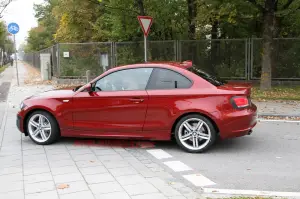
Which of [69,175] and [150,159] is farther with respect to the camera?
[150,159]

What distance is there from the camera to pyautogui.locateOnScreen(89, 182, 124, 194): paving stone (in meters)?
4.66

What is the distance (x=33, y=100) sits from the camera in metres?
7.18

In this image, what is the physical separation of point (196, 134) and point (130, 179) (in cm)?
178

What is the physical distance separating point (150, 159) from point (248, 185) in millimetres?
1804

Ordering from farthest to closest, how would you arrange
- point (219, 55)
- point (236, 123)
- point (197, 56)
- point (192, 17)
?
point (197, 56), point (192, 17), point (219, 55), point (236, 123)

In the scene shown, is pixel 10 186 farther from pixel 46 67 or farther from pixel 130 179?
pixel 46 67

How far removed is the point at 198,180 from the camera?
5133 mm

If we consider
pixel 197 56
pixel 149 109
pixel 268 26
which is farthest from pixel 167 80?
pixel 197 56

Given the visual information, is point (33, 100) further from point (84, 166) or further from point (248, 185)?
point (248, 185)

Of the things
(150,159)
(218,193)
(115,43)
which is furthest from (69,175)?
(115,43)

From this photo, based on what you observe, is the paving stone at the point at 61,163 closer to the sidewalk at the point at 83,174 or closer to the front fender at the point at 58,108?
the sidewalk at the point at 83,174

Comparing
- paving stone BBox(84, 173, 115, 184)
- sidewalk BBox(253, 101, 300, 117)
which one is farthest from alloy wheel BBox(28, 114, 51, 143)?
sidewalk BBox(253, 101, 300, 117)

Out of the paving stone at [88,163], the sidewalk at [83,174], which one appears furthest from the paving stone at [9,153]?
the paving stone at [88,163]

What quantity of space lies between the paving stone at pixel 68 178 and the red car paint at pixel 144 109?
1.60 meters
